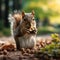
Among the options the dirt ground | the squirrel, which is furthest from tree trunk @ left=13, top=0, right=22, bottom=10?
the dirt ground

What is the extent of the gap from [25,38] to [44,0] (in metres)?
19.0

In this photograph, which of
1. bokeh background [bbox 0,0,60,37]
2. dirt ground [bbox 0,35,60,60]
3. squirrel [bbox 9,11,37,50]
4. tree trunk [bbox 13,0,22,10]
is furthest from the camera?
tree trunk [bbox 13,0,22,10]

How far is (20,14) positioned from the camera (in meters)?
8.03

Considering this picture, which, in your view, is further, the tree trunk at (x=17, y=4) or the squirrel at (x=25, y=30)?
the tree trunk at (x=17, y=4)

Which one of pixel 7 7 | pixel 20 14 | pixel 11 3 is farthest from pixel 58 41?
pixel 11 3

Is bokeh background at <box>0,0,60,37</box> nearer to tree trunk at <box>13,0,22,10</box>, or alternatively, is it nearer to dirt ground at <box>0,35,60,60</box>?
tree trunk at <box>13,0,22,10</box>

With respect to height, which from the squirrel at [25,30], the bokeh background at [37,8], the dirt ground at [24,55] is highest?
the squirrel at [25,30]

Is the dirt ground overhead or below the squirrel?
below

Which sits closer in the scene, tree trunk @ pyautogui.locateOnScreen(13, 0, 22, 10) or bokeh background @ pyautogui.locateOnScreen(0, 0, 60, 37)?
bokeh background @ pyautogui.locateOnScreen(0, 0, 60, 37)

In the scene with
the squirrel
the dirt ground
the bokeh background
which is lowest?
the bokeh background

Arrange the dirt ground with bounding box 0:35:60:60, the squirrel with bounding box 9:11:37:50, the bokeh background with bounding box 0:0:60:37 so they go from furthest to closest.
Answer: the bokeh background with bounding box 0:0:60:37
the squirrel with bounding box 9:11:37:50
the dirt ground with bounding box 0:35:60:60

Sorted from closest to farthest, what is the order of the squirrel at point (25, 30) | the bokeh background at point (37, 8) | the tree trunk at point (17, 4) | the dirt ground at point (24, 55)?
the dirt ground at point (24, 55) → the squirrel at point (25, 30) → the bokeh background at point (37, 8) → the tree trunk at point (17, 4)

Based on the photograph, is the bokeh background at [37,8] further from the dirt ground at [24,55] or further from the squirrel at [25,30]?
the dirt ground at [24,55]

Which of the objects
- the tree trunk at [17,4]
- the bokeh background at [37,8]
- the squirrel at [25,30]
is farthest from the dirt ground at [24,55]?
the tree trunk at [17,4]
